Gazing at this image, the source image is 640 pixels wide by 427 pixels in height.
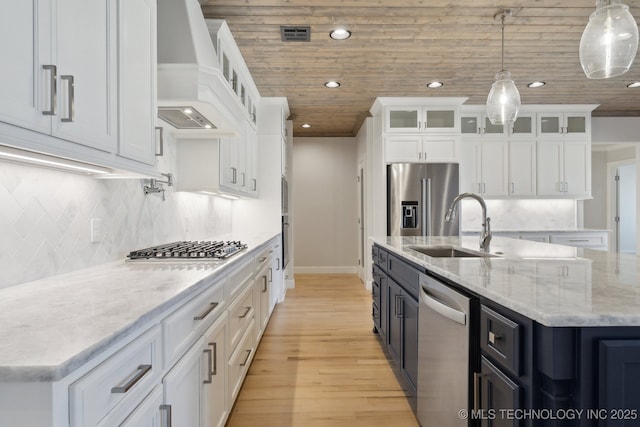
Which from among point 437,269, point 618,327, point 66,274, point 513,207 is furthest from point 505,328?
point 513,207

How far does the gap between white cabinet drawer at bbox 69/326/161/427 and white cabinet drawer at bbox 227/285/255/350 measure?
882 millimetres

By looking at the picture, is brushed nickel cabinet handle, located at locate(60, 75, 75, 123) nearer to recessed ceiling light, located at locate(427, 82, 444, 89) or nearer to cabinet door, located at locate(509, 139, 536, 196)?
recessed ceiling light, located at locate(427, 82, 444, 89)

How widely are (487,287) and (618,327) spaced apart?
34 centimetres

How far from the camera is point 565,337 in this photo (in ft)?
2.85

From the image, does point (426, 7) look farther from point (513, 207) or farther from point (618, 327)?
point (513, 207)

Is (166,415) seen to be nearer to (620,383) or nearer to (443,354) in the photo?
(443,354)

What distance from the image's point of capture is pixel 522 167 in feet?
17.0

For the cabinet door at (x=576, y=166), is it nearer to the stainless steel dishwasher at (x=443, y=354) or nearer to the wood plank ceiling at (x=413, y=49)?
the wood plank ceiling at (x=413, y=49)

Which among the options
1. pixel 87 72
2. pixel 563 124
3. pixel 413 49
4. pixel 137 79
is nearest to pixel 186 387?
pixel 87 72

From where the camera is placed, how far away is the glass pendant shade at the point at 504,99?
8.54ft

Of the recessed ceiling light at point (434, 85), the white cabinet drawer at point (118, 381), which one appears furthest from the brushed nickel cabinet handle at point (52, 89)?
the recessed ceiling light at point (434, 85)

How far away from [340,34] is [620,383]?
2.88 meters

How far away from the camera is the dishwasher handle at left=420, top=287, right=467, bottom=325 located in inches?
50.9

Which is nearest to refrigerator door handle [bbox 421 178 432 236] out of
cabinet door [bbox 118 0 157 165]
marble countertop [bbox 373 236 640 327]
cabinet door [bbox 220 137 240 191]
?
cabinet door [bbox 220 137 240 191]
